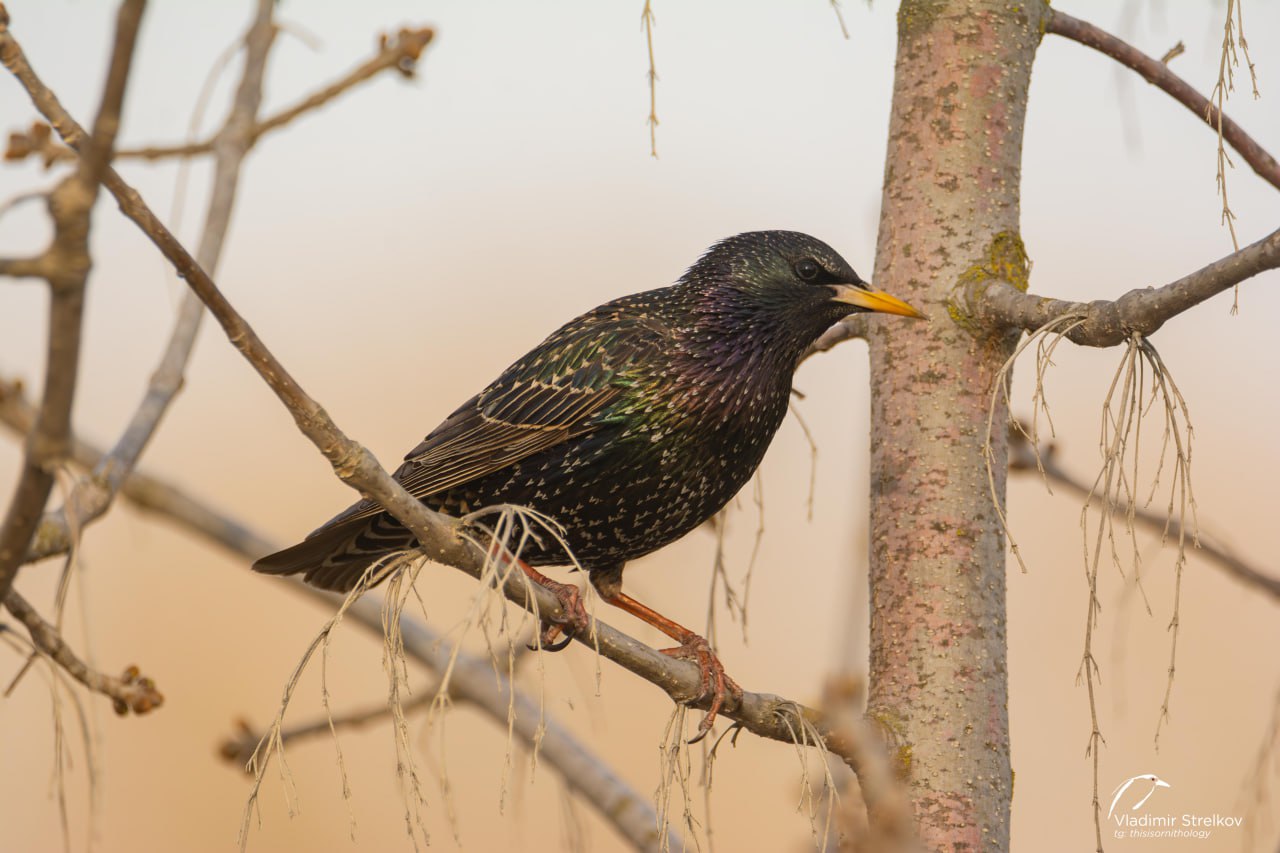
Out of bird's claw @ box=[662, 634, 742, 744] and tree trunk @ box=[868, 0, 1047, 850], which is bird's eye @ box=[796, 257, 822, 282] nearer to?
tree trunk @ box=[868, 0, 1047, 850]

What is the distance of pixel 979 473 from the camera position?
3.13m

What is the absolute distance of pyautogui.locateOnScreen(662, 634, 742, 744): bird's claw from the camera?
3.18m

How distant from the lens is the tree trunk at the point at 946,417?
297cm

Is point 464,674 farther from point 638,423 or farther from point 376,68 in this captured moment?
point 376,68

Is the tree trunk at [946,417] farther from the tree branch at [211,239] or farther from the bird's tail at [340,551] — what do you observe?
the tree branch at [211,239]

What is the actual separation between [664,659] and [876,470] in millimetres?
756

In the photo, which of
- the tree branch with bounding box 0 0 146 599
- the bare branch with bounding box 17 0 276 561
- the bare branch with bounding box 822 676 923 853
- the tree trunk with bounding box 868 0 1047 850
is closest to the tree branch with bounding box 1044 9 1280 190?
the tree trunk with bounding box 868 0 1047 850

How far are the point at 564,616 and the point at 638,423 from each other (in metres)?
0.74

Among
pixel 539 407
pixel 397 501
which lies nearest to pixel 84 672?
pixel 397 501

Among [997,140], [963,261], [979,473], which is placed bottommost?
[979,473]

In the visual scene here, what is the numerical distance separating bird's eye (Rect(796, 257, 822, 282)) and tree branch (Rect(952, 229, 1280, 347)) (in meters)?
0.66

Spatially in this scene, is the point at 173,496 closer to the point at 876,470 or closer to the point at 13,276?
the point at 13,276

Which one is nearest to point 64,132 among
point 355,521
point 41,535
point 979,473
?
point 41,535

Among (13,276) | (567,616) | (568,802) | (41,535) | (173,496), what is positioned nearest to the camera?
(13,276)
